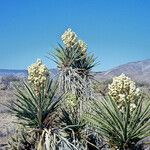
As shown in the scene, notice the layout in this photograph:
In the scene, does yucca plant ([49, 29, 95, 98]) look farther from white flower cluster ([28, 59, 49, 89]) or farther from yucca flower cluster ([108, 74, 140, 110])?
yucca flower cluster ([108, 74, 140, 110])

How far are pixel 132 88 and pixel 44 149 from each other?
1.73m

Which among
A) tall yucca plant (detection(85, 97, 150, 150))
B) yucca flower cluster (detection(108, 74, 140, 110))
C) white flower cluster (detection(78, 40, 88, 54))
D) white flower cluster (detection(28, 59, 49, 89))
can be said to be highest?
white flower cluster (detection(78, 40, 88, 54))

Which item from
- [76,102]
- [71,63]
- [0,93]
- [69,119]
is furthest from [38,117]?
[0,93]

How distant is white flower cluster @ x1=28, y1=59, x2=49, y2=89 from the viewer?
6410mm

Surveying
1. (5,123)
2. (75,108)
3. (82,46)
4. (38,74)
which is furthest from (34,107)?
(5,123)

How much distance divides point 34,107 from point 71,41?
2.29 m

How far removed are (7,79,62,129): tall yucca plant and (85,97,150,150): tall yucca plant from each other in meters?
1.50

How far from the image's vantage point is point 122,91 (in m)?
4.58

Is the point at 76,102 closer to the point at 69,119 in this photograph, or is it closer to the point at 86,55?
the point at 69,119

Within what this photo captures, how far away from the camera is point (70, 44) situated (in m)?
8.05

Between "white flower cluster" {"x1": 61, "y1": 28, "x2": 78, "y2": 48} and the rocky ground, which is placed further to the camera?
the rocky ground

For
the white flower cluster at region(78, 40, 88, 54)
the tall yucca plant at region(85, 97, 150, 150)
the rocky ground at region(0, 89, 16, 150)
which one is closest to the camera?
the tall yucca plant at region(85, 97, 150, 150)

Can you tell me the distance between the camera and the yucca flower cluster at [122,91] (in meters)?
4.56

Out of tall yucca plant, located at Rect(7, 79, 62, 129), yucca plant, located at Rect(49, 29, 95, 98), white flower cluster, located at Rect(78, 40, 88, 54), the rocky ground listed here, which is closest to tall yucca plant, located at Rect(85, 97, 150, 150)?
tall yucca plant, located at Rect(7, 79, 62, 129)
